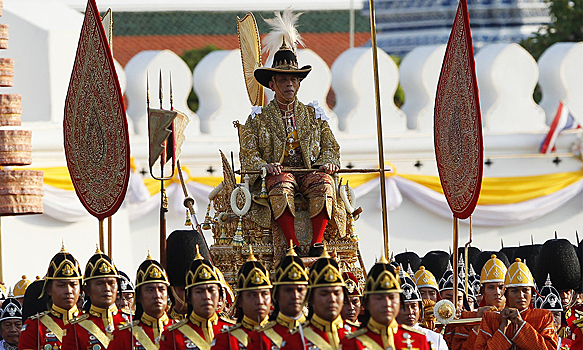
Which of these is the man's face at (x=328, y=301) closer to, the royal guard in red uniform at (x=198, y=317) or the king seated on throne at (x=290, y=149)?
the royal guard in red uniform at (x=198, y=317)

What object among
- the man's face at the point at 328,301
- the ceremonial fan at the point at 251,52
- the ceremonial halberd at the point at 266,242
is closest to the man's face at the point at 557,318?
the ceremonial halberd at the point at 266,242

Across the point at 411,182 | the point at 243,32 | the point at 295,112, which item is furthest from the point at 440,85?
the point at 411,182

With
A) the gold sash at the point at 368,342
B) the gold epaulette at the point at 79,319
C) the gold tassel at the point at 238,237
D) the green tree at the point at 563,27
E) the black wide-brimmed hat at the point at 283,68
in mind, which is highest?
the green tree at the point at 563,27

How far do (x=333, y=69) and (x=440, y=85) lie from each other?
6.52 m

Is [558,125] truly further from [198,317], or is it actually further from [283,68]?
[198,317]

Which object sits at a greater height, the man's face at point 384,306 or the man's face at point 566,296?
the man's face at point 384,306

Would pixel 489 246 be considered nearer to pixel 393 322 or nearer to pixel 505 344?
pixel 505 344

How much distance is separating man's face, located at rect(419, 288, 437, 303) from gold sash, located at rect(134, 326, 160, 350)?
2.61m

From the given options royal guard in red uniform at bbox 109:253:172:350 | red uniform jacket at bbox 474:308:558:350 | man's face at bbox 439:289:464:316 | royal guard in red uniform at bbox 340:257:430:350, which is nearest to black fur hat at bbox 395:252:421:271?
man's face at bbox 439:289:464:316

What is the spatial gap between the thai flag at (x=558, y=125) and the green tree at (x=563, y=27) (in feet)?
22.8

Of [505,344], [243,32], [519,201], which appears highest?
[243,32]

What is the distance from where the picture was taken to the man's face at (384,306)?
21.9 feet

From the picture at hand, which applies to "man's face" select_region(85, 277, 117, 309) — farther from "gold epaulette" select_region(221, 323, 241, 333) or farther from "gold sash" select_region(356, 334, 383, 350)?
"gold sash" select_region(356, 334, 383, 350)

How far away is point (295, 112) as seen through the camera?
1016 cm
